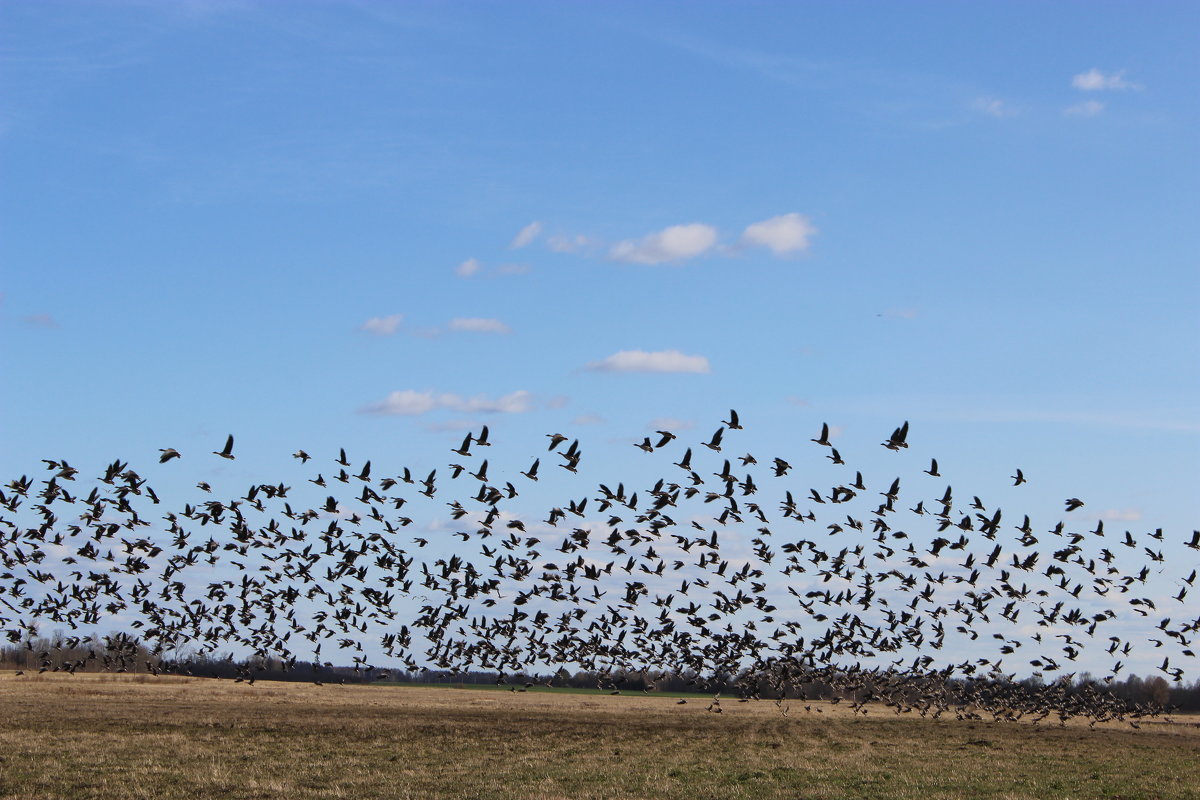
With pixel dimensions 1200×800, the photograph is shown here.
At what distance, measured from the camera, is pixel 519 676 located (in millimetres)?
57750

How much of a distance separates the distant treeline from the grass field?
2.26m

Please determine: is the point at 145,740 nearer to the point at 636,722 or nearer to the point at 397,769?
the point at 397,769

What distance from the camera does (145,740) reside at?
4091cm

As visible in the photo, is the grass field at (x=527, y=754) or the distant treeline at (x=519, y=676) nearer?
the grass field at (x=527, y=754)

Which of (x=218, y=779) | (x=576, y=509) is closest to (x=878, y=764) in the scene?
(x=576, y=509)

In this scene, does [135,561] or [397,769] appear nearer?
[397,769]

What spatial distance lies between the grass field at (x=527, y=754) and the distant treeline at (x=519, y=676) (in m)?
2.26

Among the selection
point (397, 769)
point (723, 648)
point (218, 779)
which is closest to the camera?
point (218, 779)

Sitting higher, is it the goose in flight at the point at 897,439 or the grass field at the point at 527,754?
the goose in flight at the point at 897,439

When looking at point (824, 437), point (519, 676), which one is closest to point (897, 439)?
point (824, 437)

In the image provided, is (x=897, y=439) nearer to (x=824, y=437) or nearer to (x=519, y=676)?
(x=824, y=437)

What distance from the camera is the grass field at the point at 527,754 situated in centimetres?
3000

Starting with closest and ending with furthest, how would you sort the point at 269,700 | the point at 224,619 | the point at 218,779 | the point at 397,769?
the point at 218,779 < the point at 397,769 < the point at 224,619 < the point at 269,700

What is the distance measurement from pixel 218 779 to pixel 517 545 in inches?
598
